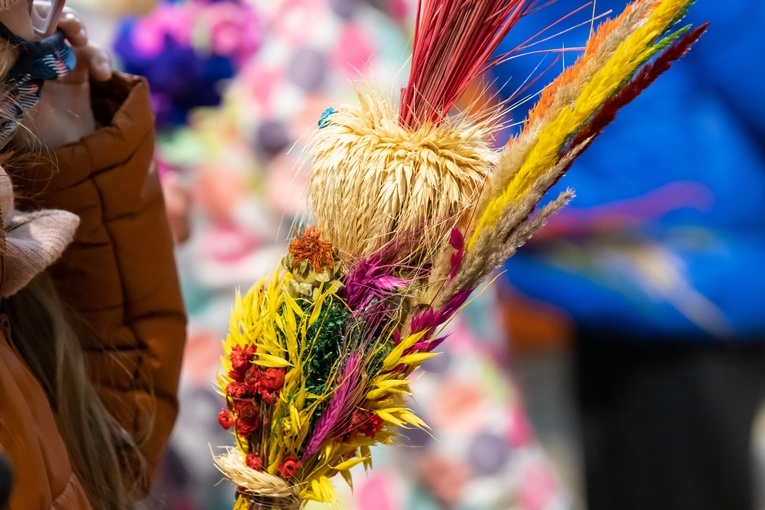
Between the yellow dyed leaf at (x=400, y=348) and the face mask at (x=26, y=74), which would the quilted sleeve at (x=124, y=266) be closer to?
the face mask at (x=26, y=74)

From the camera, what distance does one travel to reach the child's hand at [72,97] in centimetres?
63

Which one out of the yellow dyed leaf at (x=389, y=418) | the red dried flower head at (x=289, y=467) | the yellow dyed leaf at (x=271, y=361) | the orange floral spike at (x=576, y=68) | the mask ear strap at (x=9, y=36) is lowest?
the red dried flower head at (x=289, y=467)

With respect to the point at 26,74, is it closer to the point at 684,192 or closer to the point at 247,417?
the point at 247,417

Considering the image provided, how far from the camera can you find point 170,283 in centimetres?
72

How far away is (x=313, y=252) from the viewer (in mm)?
525

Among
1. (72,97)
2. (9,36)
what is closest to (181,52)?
(72,97)

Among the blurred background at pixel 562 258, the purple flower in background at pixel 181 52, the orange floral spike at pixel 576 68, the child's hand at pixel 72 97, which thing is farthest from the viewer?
the blurred background at pixel 562 258

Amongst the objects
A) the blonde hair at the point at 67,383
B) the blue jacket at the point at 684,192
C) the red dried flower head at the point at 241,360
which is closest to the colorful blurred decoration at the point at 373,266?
the red dried flower head at the point at 241,360

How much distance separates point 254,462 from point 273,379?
0.05m

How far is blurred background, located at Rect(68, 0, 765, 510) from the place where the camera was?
1195 mm

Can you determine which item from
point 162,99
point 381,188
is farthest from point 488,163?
point 162,99

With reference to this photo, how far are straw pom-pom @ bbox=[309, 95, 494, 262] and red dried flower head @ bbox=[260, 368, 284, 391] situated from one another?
0.08 meters

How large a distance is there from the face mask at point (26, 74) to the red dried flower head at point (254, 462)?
0.24 metres

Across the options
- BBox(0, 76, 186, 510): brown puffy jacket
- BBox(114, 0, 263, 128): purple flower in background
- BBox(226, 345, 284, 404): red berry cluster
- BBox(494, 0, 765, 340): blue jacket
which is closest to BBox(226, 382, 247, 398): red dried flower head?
BBox(226, 345, 284, 404): red berry cluster
